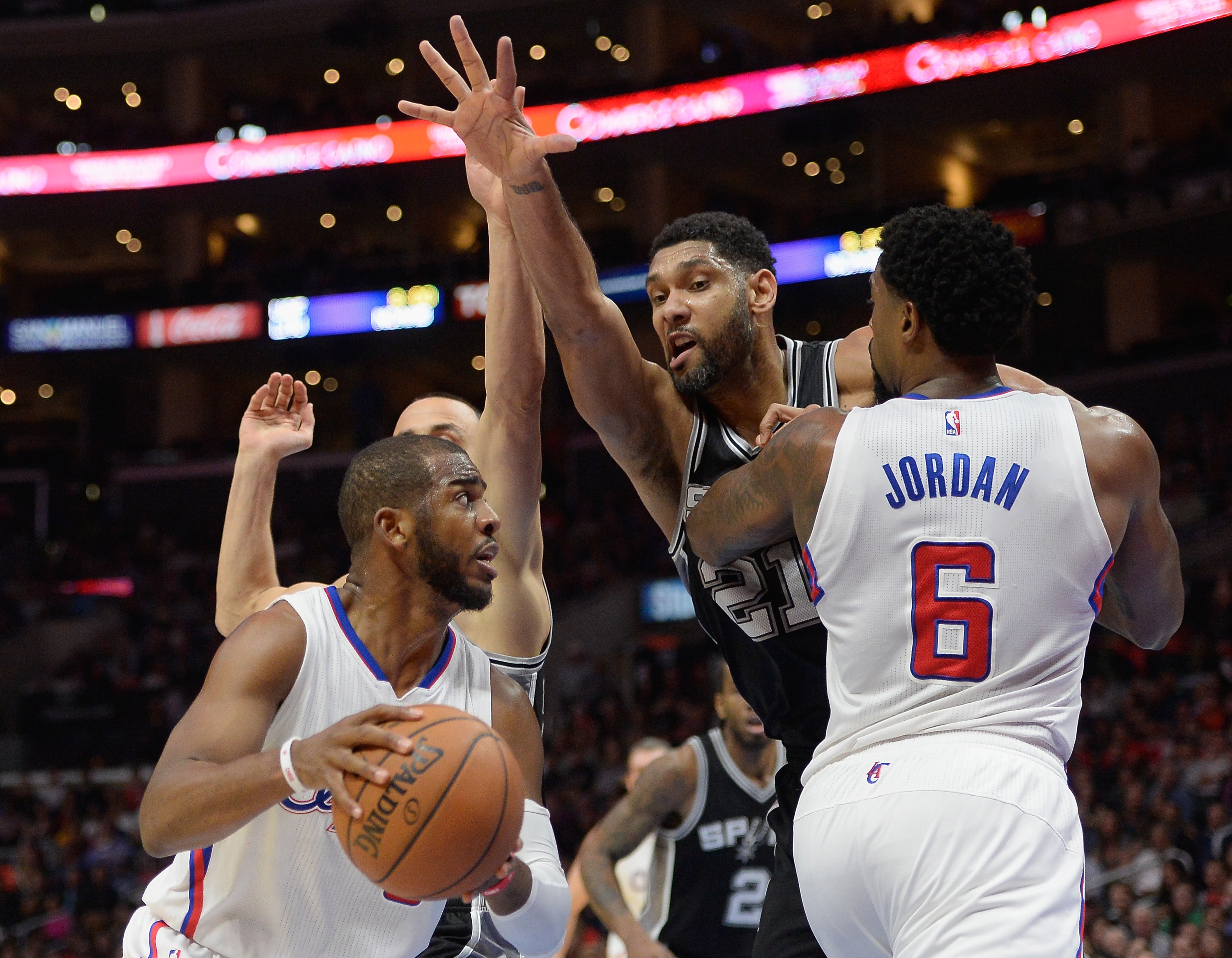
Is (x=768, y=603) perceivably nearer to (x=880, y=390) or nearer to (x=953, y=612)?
(x=880, y=390)

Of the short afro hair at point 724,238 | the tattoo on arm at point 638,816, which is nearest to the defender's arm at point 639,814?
the tattoo on arm at point 638,816

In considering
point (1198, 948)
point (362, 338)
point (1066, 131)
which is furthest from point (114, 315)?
point (1198, 948)

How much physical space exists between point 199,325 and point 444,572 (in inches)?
956

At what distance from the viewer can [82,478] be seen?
26.1 m

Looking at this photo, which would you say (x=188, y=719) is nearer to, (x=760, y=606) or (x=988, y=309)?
(x=760, y=606)


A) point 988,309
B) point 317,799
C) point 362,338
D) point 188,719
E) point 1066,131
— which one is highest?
point 1066,131

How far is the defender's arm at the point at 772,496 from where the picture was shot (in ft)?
9.45

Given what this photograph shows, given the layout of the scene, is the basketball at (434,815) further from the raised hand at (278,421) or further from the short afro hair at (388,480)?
the raised hand at (278,421)

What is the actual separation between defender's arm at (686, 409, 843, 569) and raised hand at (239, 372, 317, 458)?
1637 millimetres

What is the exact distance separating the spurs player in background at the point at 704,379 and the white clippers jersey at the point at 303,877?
0.93 meters

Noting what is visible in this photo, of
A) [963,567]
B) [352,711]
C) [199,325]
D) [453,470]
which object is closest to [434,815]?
[352,711]

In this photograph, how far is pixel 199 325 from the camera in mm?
26016

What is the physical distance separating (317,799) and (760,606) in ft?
4.03

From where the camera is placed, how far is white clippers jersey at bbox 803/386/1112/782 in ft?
8.86
